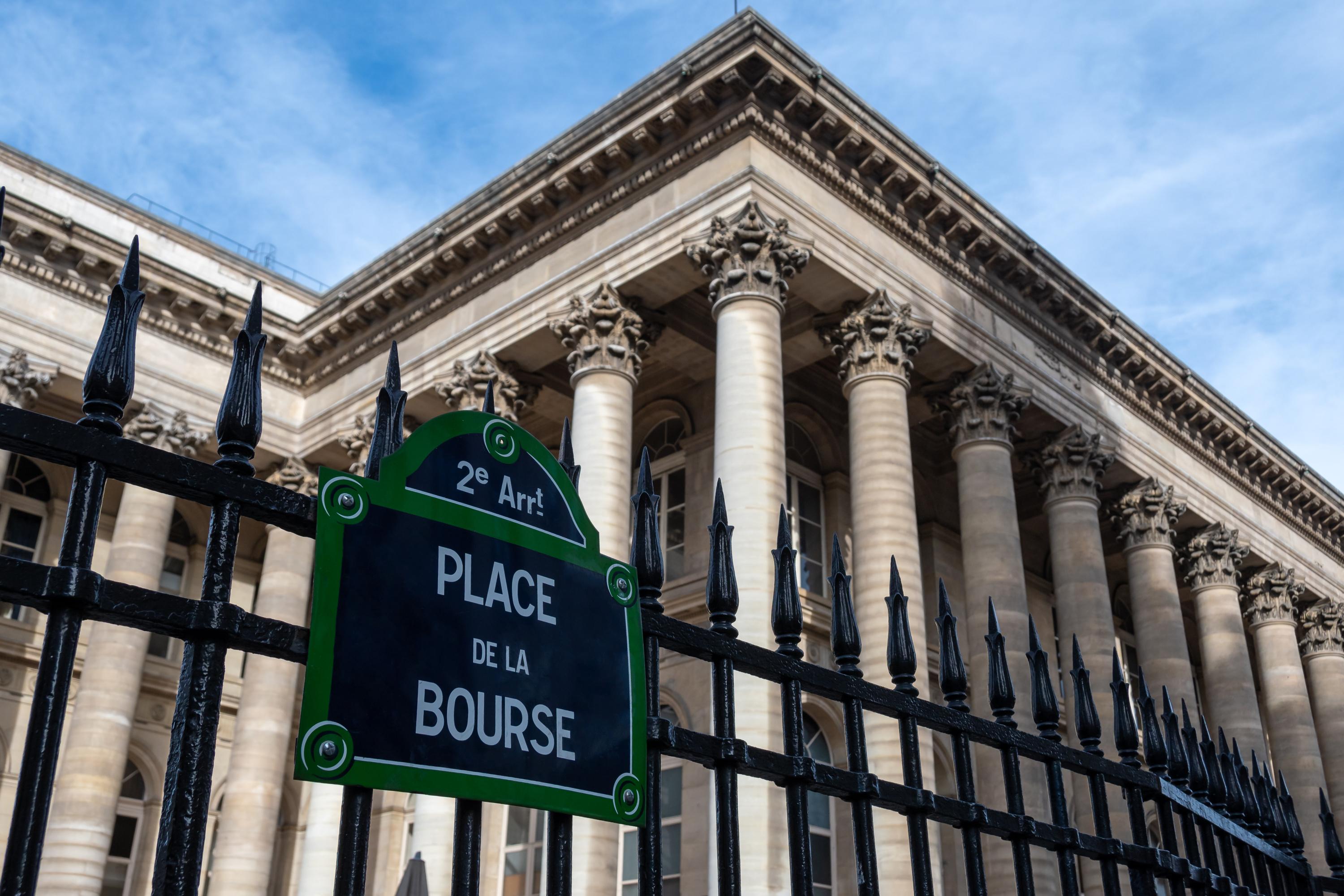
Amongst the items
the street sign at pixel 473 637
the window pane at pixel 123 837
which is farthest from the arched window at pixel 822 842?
the street sign at pixel 473 637

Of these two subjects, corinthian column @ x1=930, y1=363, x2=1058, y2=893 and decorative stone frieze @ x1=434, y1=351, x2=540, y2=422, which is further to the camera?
decorative stone frieze @ x1=434, y1=351, x2=540, y2=422

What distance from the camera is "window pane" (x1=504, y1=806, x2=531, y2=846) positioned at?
1909 centimetres

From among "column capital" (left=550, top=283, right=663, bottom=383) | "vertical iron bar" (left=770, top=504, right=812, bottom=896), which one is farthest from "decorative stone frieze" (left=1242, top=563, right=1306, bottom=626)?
"vertical iron bar" (left=770, top=504, right=812, bottom=896)

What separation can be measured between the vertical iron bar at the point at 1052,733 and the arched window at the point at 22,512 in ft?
72.6

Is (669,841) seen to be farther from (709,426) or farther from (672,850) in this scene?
(709,426)

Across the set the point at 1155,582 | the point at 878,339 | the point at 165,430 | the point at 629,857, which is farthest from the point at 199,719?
the point at 1155,582

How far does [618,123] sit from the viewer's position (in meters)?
17.2

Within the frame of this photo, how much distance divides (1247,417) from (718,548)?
81.8 ft

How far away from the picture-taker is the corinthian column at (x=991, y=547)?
1662cm

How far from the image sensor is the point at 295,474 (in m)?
22.2

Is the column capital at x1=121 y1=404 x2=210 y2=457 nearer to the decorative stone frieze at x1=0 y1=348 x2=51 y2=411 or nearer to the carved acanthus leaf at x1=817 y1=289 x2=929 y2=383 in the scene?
the decorative stone frieze at x1=0 y1=348 x2=51 y2=411

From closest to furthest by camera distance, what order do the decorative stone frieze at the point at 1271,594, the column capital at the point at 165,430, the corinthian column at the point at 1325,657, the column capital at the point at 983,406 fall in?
the column capital at the point at 983,406
the column capital at the point at 165,430
the decorative stone frieze at the point at 1271,594
the corinthian column at the point at 1325,657

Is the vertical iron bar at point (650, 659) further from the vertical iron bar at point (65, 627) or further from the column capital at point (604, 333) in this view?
the column capital at point (604, 333)

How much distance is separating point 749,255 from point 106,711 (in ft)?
39.3
